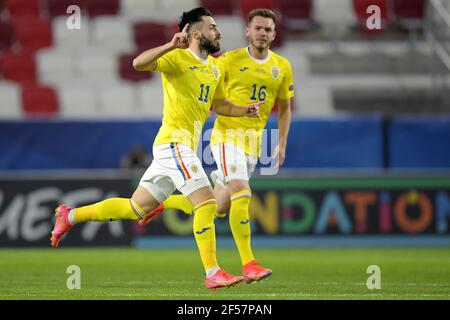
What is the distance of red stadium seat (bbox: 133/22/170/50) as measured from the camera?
61.3 ft

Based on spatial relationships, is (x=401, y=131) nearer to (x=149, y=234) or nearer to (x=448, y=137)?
(x=448, y=137)

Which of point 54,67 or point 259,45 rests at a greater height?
point 259,45

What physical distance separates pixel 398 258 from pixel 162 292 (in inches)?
202

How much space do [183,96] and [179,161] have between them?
526mm

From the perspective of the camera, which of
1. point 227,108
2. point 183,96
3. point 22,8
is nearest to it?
point 183,96

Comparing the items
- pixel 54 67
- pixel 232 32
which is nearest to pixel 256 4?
pixel 232 32

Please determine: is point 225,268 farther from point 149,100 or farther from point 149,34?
point 149,34

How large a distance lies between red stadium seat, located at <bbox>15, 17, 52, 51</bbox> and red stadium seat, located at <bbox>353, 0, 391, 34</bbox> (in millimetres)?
5550

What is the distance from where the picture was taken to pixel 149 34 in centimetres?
1881

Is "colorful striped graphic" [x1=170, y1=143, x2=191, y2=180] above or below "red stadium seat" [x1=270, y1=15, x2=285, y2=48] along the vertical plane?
below

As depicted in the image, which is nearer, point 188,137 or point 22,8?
point 188,137

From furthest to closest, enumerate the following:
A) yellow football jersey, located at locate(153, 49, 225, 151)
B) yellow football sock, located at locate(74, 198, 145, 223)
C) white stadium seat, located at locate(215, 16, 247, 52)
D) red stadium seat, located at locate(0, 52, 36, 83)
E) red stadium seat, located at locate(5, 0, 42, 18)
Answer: red stadium seat, located at locate(5, 0, 42, 18) → white stadium seat, located at locate(215, 16, 247, 52) → red stadium seat, located at locate(0, 52, 36, 83) → yellow football sock, located at locate(74, 198, 145, 223) → yellow football jersey, located at locate(153, 49, 225, 151)

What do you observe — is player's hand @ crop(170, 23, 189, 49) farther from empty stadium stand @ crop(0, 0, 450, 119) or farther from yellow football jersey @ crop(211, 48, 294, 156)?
empty stadium stand @ crop(0, 0, 450, 119)

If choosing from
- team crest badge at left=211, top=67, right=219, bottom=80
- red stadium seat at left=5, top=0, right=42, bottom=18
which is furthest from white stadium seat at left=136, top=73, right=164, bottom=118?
team crest badge at left=211, top=67, right=219, bottom=80
